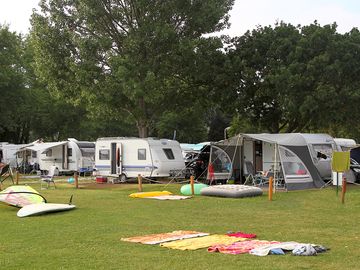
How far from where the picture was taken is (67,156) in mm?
34344

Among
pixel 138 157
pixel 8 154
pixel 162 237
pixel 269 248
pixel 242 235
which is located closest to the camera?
pixel 269 248

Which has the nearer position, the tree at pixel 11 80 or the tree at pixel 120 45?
the tree at pixel 120 45

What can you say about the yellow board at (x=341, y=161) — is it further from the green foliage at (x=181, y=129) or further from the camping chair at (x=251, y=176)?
the green foliage at (x=181, y=129)

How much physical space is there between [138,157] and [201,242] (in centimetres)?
1698

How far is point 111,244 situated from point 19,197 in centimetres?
695

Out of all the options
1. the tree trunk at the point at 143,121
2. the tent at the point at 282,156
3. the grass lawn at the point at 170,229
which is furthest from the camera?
the tree trunk at the point at 143,121

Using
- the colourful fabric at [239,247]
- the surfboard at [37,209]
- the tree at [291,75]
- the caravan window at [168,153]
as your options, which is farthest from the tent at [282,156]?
the colourful fabric at [239,247]

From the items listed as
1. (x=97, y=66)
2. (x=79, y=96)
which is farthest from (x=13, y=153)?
(x=97, y=66)

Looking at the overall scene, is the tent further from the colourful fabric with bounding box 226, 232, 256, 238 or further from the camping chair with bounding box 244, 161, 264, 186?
the colourful fabric with bounding box 226, 232, 256, 238

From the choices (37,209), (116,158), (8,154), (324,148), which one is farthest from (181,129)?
(37,209)

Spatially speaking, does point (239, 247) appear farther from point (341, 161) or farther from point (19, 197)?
point (341, 161)

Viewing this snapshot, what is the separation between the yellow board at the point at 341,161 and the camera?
17750mm

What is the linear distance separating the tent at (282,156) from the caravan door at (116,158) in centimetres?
496

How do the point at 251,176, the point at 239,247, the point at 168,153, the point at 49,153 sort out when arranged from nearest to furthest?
the point at 239,247 → the point at 251,176 → the point at 168,153 → the point at 49,153
